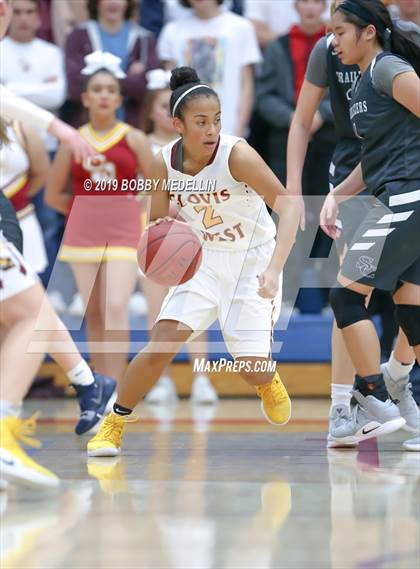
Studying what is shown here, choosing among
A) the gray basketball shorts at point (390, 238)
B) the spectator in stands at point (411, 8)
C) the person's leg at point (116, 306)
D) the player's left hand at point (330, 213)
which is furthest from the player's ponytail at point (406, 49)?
the person's leg at point (116, 306)

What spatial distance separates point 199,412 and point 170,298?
2.37m

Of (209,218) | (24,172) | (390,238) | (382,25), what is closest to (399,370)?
(390,238)

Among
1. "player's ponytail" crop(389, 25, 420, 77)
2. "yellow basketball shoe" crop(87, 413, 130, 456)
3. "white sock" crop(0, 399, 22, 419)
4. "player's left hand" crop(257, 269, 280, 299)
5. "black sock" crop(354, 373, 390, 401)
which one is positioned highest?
"player's ponytail" crop(389, 25, 420, 77)

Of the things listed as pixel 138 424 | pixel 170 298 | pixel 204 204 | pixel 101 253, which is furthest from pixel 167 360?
pixel 101 253

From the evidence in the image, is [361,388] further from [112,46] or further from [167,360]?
[112,46]

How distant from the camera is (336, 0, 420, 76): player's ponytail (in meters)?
5.51

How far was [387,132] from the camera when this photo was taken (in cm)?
550

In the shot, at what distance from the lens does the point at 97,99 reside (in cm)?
778

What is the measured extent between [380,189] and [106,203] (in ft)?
9.09

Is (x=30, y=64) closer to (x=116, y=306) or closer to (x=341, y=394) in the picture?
(x=116, y=306)

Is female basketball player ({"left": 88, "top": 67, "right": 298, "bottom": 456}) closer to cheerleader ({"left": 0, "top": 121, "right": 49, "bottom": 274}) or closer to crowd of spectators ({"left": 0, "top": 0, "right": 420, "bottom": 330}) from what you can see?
cheerleader ({"left": 0, "top": 121, "right": 49, "bottom": 274})

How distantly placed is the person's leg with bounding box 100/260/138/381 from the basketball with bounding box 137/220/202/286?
6.51ft

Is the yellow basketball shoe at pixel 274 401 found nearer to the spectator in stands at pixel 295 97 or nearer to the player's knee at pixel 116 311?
the player's knee at pixel 116 311

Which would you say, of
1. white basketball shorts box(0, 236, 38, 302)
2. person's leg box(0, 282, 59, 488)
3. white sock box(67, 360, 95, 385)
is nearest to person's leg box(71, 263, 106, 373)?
white sock box(67, 360, 95, 385)
